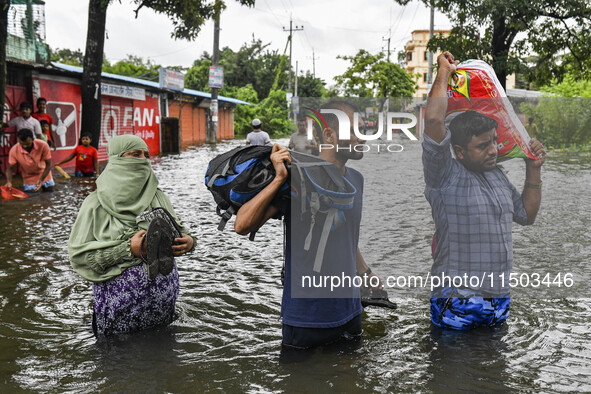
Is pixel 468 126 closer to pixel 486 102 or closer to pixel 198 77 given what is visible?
pixel 486 102

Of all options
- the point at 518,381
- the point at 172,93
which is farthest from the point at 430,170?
the point at 172,93

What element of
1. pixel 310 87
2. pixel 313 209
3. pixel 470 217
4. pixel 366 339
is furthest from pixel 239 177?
pixel 310 87

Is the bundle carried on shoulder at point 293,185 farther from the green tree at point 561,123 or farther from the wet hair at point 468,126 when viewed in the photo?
the green tree at point 561,123

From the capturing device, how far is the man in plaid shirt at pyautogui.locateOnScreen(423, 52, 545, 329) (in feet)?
11.5

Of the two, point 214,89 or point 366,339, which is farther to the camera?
point 214,89

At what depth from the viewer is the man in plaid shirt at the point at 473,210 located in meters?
3.50

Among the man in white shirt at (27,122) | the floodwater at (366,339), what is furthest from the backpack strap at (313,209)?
the man in white shirt at (27,122)

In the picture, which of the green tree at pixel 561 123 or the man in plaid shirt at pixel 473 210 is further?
the green tree at pixel 561 123

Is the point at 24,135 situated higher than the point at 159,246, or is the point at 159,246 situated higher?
the point at 24,135

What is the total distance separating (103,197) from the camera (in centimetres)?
388

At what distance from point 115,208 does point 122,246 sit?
28cm

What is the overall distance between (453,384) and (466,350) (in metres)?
0.46

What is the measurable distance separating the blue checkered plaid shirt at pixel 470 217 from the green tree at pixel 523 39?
10.1 m

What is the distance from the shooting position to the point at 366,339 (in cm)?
409
